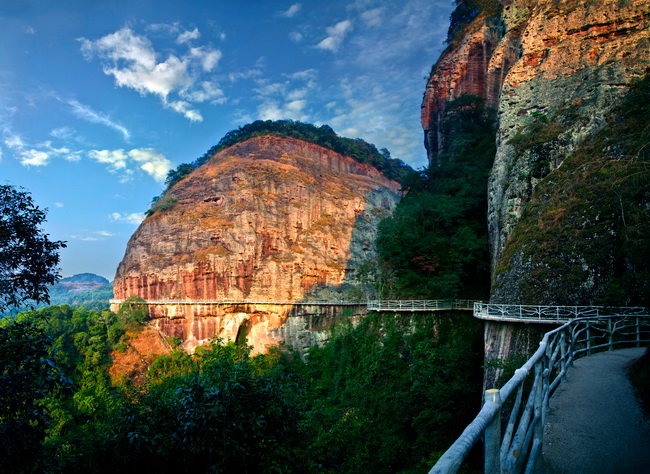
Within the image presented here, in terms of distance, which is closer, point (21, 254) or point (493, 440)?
point (493, 440)

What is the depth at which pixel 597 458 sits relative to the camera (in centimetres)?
345

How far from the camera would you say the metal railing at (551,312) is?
1034cm

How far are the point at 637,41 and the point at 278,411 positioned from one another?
2375cm

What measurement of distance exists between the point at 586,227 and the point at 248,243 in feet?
120

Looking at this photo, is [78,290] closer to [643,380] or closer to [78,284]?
[78,284]

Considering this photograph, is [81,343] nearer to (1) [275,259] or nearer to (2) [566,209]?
(1) [275,259]

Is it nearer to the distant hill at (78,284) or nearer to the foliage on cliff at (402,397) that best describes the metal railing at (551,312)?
the foliage on cliff at (402,397)

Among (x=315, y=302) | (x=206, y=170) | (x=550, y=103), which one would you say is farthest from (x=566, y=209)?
(x=206, y=170)

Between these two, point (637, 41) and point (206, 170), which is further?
point (206, 170)

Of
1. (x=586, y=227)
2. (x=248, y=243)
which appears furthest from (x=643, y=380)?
(x=248, y=243)

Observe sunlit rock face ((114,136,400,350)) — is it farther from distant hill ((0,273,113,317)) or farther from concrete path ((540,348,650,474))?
distant hill ((0,273,113,317))

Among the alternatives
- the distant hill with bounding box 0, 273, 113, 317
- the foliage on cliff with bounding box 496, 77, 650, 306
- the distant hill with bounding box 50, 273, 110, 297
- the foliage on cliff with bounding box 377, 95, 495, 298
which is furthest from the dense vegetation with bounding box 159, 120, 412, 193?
the distant hill with bounding box 50, 273, 110, 297

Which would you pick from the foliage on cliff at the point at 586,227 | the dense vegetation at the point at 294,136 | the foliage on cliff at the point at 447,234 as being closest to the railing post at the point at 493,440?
the foliage on cliff at the point at 586,227

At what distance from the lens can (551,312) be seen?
483 inches
